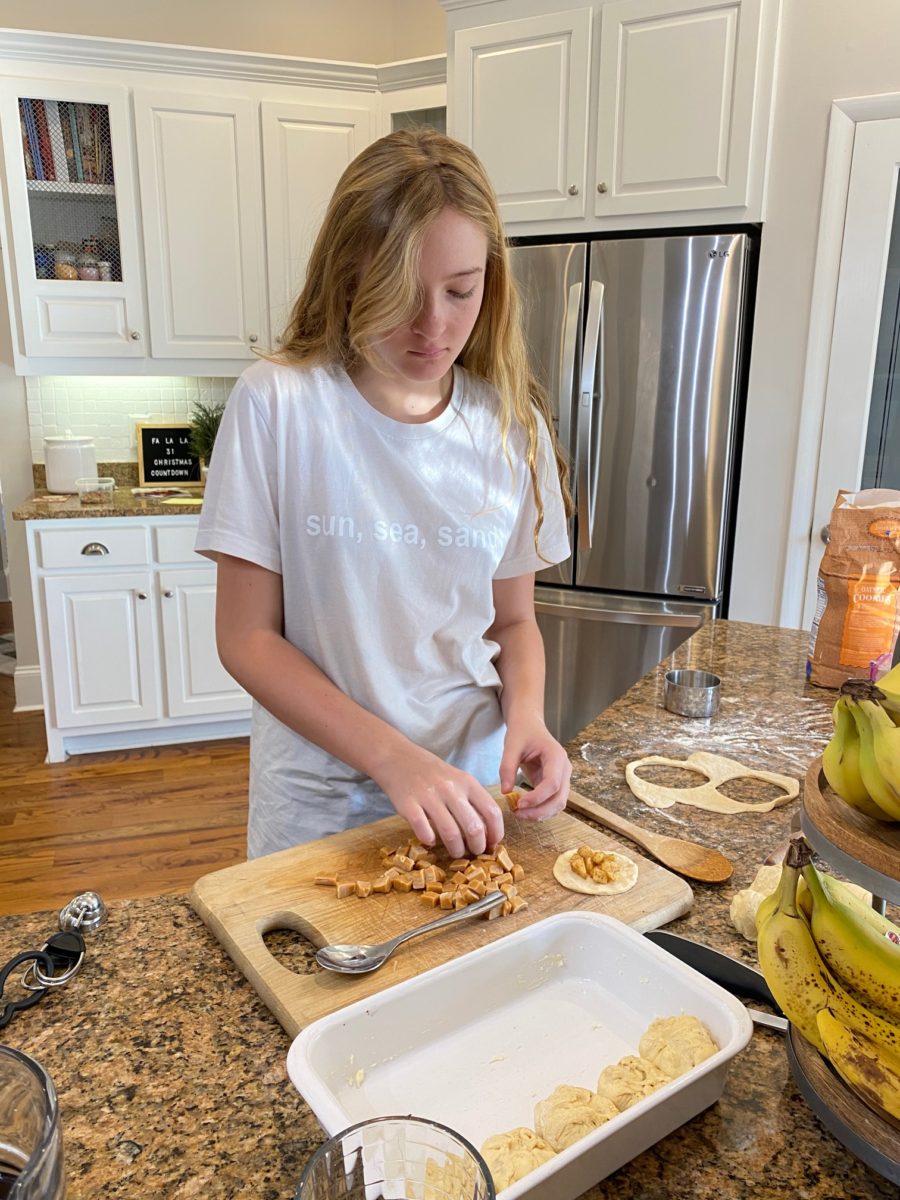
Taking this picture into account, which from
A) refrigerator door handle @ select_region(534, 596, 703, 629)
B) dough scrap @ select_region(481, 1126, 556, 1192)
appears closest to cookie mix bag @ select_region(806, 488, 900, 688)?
dough scrap @ select_region(481, 1126, 556, 1192)

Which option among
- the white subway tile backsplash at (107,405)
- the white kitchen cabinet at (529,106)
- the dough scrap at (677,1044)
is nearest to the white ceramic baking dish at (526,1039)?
the dough scrap at (677,1044)

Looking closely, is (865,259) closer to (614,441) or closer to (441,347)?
(614,441)

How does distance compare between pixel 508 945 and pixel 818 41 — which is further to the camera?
pixel 818 41

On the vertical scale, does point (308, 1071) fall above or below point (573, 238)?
below

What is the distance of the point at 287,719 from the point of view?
1069 millimetres

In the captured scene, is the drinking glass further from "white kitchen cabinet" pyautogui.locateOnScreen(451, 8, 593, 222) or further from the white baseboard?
the white baseboard

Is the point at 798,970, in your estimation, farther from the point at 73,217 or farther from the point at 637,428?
the point at 73,217

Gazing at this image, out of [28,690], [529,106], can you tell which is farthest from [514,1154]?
[28,690]

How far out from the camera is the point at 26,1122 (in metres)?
0.45

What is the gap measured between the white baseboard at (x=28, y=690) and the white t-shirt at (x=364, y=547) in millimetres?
3025

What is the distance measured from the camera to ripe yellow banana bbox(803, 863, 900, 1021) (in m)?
0.53

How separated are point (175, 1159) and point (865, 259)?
8.52 ft

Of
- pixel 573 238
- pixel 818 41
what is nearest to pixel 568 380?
pixel 573 238

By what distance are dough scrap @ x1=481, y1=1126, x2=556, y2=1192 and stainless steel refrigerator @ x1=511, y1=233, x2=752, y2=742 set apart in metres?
2.25
